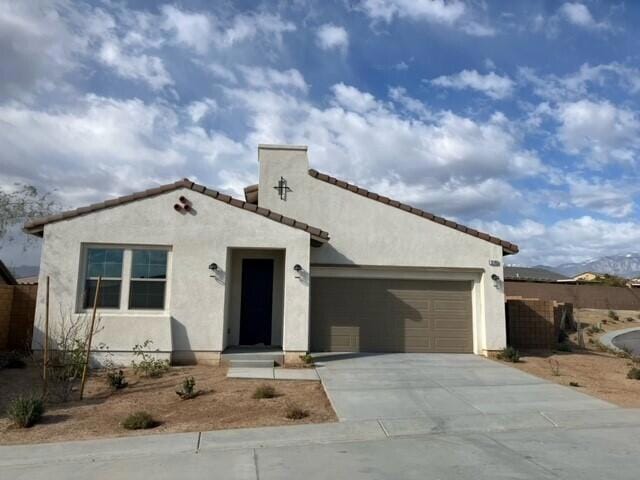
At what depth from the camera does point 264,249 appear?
44.5 ft

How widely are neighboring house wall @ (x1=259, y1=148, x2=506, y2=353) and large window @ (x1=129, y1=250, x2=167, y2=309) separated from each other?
363cm

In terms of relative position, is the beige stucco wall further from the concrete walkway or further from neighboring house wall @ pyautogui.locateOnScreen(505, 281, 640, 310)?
neighboring house wall @ pyautogui.locateOnScreen(505, 281, 640, 310)

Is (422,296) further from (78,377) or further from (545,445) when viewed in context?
(78,377)

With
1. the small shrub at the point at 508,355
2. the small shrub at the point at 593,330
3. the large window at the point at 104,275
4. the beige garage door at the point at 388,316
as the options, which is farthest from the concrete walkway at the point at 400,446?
the small shrub at the point at 593,330

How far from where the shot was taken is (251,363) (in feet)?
40.5

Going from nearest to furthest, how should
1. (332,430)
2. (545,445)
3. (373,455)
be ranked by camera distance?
(373,455), (545,445), (332,430)

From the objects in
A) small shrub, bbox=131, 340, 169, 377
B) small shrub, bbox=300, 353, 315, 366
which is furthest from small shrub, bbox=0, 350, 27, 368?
small shrub, bbox=300, 353, 315, 366

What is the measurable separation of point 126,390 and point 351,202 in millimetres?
8031

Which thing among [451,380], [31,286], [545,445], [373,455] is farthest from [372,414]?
[31,286]

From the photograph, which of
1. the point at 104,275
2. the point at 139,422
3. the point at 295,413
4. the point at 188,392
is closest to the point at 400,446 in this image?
the point at 295,413

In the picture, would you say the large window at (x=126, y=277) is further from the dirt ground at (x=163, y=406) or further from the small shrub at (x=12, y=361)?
the dirt ground at (x=163, y=406)

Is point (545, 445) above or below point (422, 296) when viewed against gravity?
below

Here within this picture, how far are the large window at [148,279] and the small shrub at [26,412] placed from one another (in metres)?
4.70

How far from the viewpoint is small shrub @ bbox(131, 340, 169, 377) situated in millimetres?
11352
